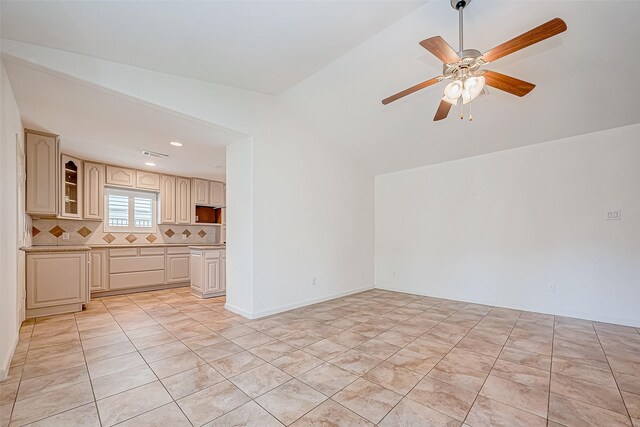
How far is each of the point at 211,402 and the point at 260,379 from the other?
0.40 metres

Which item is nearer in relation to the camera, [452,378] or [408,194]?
[452,378]

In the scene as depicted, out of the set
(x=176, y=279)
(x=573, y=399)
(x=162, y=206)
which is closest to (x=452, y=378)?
(x=573, y=399)

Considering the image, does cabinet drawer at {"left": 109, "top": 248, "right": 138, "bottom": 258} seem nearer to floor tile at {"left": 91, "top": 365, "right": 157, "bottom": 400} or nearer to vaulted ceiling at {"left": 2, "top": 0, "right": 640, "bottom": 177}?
vaulted ceiling at {"left": 2, "top": 0, "right": 640, "bottom": 177}

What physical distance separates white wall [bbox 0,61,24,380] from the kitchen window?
9.52 ft

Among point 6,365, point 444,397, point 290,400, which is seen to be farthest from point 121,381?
point 444,397

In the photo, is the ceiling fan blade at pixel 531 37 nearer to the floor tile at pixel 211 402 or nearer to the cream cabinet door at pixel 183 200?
the floor tile at pixel 211 402

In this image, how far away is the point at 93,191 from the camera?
5.08 meters

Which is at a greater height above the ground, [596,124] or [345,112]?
[345,112]

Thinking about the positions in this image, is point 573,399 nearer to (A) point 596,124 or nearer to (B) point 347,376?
(B) point 347,376

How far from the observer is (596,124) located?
11.4 feet

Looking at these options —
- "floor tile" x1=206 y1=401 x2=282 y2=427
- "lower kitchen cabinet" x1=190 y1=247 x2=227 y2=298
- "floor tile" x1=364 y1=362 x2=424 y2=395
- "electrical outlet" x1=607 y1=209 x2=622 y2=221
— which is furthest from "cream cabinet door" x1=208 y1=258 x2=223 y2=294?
"electrical outlet" x1=607 y1=209 x2=622 y2=221

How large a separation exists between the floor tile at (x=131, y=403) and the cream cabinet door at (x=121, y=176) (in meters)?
4.62

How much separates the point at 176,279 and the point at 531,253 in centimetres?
638

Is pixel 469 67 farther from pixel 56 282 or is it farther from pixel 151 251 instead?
pixel 151 251
